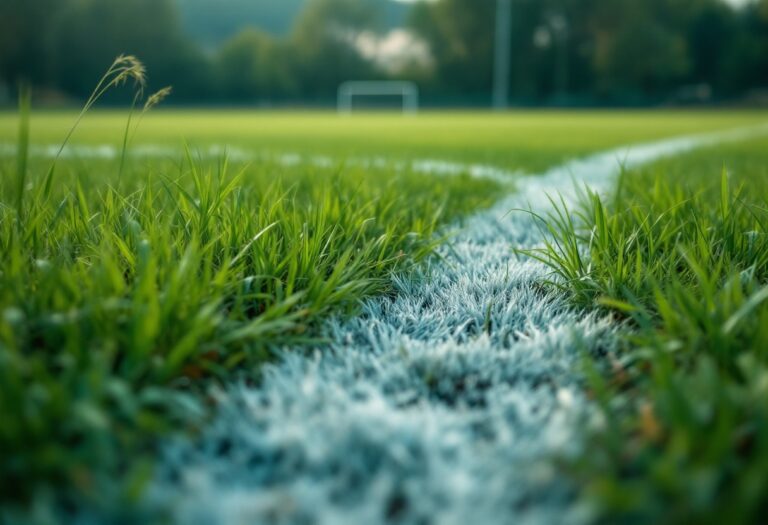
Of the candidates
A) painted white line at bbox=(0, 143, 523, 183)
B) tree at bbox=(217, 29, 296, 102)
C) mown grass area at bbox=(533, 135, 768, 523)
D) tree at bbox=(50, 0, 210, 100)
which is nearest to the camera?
mown grass area at bbox=(533, 135, 768, 523)

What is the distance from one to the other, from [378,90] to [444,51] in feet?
29.9

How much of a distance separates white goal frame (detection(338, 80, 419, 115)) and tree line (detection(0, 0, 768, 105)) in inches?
46.6

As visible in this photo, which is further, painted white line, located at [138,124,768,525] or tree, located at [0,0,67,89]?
tree, located at [0,0,67,89]

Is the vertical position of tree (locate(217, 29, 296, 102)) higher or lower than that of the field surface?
Result: higher

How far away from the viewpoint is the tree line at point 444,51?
3556 cm

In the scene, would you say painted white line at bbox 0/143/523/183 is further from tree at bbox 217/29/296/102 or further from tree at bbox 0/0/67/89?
tree at bbox 0/0/67/89

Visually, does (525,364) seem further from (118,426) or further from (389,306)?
(118,426)

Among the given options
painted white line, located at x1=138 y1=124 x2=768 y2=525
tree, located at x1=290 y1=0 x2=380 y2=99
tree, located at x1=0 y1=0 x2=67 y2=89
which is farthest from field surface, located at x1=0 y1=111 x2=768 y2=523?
tree, located at x1=290 y1=0 x2=380 y2=99

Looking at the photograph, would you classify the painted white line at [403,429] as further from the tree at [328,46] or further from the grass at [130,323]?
the tree at [328,46]

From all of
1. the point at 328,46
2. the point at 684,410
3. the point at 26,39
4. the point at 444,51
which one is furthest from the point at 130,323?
the point at 444,51

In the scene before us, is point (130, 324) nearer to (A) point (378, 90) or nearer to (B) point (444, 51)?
(A) point (378, 90)

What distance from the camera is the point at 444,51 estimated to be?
43250 mm

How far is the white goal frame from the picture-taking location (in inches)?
1401

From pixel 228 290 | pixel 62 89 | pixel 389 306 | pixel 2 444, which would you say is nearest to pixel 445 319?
pixel 389 306
